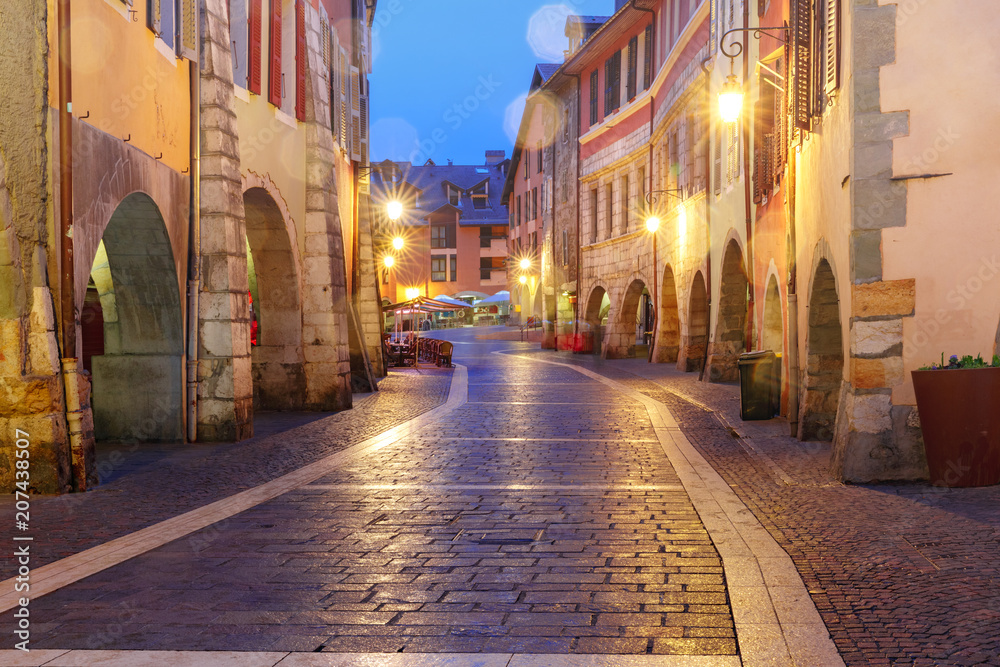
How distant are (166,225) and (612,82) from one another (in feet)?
85.0

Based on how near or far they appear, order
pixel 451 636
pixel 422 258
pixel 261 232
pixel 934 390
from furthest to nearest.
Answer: pixel 422 258, pixel 261 232, pixel 934 390, pixel 451 636

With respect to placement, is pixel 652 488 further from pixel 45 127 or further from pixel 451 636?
pixel 45 127

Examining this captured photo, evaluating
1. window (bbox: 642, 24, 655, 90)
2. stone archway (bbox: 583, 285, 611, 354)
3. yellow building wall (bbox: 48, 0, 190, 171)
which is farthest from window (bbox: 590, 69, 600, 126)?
yellow building wall (bbox: 48, 0, 190, 171)

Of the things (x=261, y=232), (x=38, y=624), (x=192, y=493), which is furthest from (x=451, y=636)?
(x=261, y=232)

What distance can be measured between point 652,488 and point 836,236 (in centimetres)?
326

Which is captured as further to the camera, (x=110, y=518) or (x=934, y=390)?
(x=934, y=390)

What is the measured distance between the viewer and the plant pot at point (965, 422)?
7.91 meters

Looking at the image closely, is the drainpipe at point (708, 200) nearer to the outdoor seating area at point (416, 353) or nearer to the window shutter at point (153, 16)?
the outdoor seating area at point (416, 353)

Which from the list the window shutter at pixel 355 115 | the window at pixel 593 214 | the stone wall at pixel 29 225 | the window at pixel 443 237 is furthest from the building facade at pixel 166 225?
the window at pixel 443 237

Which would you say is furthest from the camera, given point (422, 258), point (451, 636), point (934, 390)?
point (422, 258)

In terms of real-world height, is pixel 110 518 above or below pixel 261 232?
below

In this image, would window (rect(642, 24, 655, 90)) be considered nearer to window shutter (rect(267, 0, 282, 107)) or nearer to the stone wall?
window shutter (rect(267, 0, 282, 107))

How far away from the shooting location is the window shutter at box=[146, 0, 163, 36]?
1060cm

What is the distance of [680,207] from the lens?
26.1 metres
